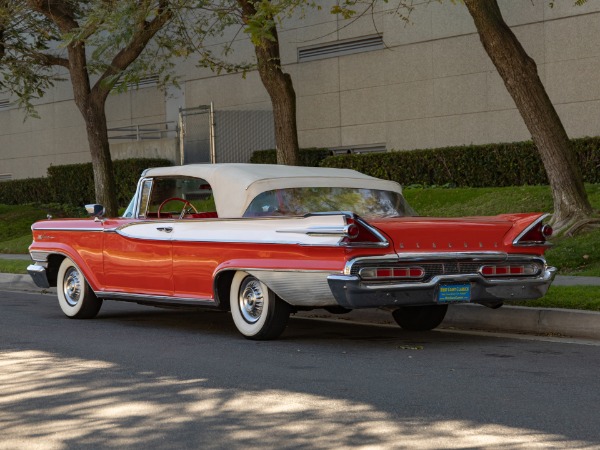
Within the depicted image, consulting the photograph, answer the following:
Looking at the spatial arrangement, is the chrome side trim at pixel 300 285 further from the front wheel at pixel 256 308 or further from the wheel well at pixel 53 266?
the wheel well at pixel 53 266

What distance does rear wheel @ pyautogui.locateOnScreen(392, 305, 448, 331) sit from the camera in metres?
10.8

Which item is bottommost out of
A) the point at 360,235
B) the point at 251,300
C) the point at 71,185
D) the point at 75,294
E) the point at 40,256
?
the point at 75,294

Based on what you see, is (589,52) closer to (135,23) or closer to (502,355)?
(135,23)

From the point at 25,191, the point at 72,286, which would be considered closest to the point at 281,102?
the point at 72,286

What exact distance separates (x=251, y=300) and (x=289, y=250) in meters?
0.84

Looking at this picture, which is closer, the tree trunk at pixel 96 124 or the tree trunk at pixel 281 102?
the tree trunk at pixel 281 102

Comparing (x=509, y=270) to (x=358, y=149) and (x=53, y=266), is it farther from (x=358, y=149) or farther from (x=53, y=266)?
(x=358, y=149)

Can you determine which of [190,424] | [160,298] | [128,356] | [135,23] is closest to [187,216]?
[160,298]

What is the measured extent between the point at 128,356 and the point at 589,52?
54.4 ft

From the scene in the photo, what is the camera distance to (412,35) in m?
26.9

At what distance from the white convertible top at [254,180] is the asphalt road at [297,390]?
4.19 ft

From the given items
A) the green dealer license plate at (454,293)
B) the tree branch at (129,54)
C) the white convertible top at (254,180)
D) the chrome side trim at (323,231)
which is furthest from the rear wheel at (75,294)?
the tree branch at (129,54)

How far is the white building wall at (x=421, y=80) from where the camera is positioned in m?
23.8

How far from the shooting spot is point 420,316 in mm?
10961
